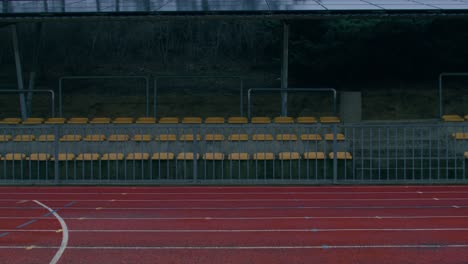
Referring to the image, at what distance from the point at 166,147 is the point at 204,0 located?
8.01 m

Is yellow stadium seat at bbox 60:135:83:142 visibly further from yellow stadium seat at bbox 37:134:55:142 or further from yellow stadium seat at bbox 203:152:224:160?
yellow stadium seat at bbox 203:152:224:160

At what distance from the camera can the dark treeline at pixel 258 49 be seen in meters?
26.8

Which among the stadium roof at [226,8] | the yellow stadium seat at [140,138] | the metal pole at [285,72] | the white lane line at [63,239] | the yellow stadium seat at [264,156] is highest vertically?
the stadium roof at [226,8]

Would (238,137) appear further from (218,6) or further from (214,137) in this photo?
(218,6)

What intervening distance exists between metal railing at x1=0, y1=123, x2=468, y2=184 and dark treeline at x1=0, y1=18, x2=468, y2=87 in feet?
42.7

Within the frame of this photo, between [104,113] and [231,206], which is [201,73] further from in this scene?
[231,206]

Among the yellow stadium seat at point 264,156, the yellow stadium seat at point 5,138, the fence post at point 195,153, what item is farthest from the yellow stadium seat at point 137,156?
the yellow stadium seat at point 5,138

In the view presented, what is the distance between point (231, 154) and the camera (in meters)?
14.4

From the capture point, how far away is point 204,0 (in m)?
20.4

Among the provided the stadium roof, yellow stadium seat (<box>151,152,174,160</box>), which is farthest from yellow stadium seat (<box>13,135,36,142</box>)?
the stadium roof

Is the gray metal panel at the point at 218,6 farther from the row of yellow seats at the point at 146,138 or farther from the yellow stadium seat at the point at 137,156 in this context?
the yellow stadium seat at the point at 137,156

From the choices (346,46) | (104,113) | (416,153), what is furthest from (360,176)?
(104,113)

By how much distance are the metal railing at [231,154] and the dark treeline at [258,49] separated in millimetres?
13022

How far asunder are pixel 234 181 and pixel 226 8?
25.4ft
